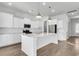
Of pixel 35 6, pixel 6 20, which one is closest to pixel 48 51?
pixel 35 6

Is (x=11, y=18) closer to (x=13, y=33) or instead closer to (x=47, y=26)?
(x=13, y=33)

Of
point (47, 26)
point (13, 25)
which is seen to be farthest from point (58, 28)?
point (13, 25)

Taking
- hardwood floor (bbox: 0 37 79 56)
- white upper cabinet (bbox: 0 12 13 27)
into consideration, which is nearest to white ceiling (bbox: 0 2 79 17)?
white upper cabinet (bbox: 0 12 13 27)

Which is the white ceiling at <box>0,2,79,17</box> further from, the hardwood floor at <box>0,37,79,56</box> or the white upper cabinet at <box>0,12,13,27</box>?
the hardwood floor at <box>0,37,79,56</box>

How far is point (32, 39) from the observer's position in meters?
2.78

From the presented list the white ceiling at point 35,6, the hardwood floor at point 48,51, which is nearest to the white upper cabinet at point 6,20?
the white ceiling at point 35,6

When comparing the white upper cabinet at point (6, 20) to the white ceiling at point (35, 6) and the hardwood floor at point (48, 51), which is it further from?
the hardwood floor at point (48, 51)

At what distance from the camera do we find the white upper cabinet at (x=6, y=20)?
4422mm

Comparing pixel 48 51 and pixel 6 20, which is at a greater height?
pixel 6 20

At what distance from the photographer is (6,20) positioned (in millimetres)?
4656

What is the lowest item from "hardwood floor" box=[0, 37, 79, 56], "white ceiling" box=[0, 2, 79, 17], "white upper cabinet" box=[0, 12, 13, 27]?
"hardwood floor" box=[0, 37, 79, 56]

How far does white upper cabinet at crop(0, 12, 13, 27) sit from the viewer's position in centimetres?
442

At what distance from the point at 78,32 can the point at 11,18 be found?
372 inches

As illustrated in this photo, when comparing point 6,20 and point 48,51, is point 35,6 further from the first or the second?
point 48,51
